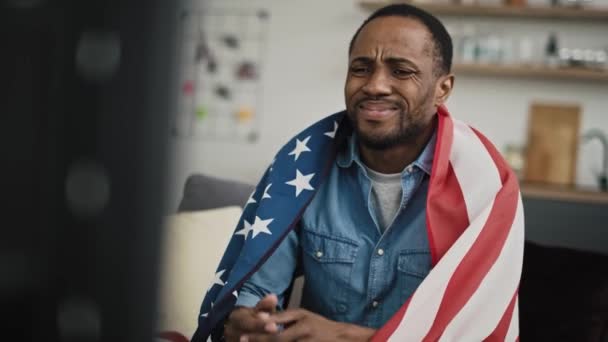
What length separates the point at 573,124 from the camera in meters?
3.10

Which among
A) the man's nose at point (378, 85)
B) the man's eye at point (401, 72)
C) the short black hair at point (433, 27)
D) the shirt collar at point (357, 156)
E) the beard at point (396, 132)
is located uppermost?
the short black hair at point (433, 27)

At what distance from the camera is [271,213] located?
4.39ft

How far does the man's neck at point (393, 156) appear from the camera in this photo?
1.38m

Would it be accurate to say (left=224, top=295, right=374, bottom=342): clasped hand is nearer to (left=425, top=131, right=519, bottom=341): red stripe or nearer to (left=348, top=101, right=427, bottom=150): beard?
(left=425, top=131, right=519, bottom=341): red stripe

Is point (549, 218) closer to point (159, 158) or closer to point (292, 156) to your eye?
point (292, 156)

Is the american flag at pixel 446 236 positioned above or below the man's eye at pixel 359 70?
below

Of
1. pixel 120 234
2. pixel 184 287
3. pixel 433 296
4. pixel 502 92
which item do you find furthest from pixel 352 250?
pixel 502 92

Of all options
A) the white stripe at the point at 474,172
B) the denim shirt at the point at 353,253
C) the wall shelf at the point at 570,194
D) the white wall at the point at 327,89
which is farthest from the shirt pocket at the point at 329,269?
the white wall at the point at 327,89

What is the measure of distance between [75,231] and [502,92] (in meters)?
3.25

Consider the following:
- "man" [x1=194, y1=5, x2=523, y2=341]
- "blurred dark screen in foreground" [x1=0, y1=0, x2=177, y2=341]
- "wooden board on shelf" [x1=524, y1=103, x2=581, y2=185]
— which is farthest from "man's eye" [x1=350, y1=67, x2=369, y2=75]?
"wooden board on shelf" [x1=524, y1=103, x2=581, y2=185]

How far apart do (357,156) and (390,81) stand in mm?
178

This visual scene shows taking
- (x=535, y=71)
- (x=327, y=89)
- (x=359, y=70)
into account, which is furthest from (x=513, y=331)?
(x=327, y=89)

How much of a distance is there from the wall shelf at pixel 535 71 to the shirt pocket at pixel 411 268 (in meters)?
1.97

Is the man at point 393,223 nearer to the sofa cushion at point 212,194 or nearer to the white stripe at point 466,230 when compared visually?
the white stripe at point 466,230
